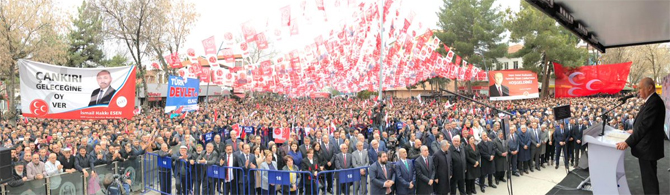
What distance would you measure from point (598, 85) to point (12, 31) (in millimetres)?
30814

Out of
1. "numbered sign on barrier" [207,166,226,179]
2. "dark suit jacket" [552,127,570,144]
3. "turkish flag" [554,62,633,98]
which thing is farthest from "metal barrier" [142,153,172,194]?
"turkish flag" [554,62,633,98]

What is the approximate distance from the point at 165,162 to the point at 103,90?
10.4ft

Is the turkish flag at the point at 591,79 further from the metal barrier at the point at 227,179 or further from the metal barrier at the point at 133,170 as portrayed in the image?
the metal barrier at the point at 133,170

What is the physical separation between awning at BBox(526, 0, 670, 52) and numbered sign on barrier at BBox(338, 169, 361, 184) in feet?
13.6

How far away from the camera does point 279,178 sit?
6.47m

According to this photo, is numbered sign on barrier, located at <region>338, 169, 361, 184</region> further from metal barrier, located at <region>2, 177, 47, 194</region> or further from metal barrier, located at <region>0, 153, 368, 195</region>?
metal barrier, located at <region>2, 177, 47, 194</region>

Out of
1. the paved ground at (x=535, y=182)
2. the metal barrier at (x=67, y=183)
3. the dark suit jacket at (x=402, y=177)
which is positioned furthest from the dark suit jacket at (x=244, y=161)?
the paved ground at (x=535, y=182)

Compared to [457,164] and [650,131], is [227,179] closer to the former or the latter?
[457,164]

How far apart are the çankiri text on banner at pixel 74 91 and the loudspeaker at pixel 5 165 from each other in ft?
13.4

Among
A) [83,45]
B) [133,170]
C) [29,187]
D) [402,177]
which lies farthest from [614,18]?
[83,45]

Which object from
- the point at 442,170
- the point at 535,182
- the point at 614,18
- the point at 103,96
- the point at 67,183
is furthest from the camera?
the point at 103,96

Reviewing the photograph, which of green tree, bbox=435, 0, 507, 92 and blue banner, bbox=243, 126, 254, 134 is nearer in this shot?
blue banner, bbox=243, 126, 254, 134

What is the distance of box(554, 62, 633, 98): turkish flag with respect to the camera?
17.0 meters

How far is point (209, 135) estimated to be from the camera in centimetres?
1099
